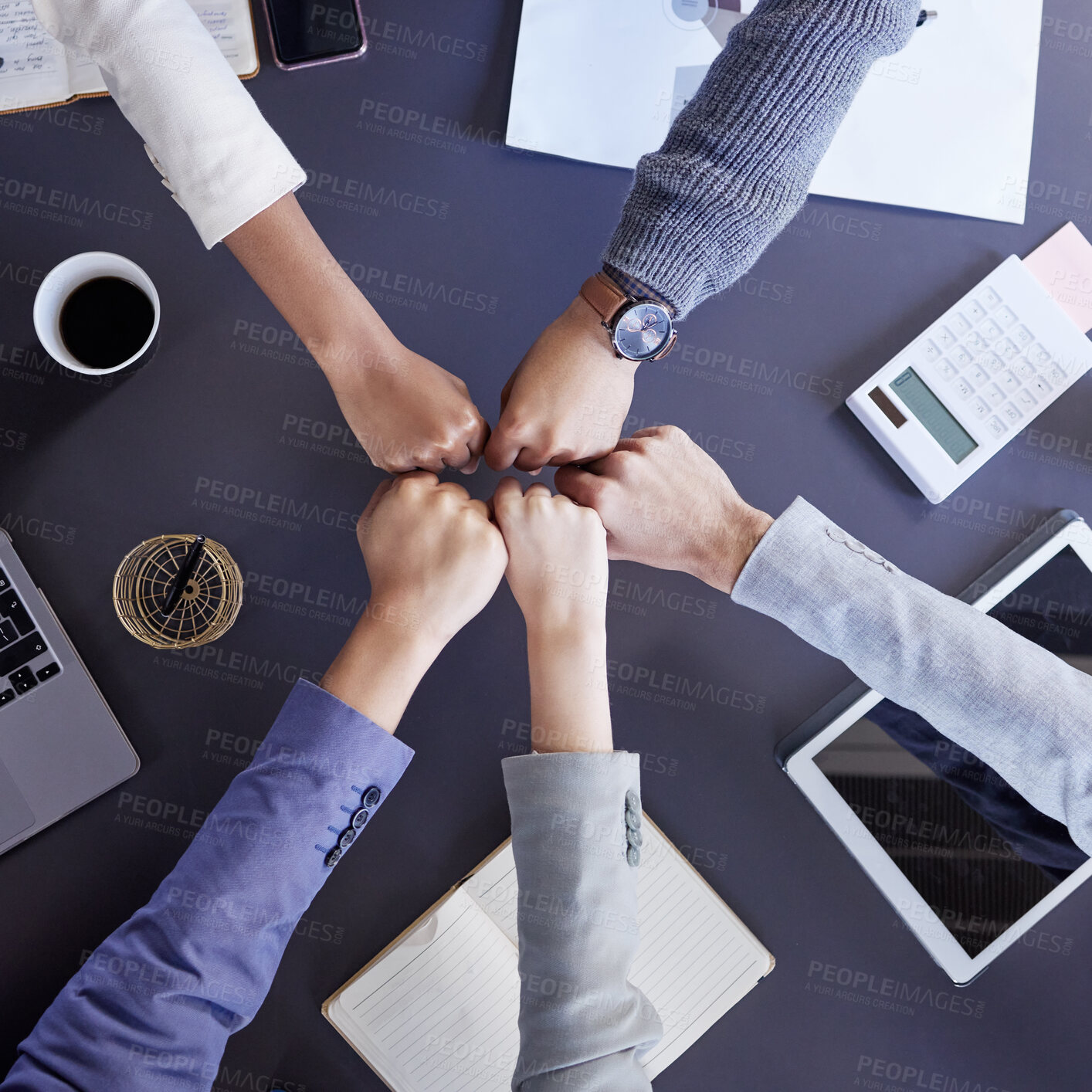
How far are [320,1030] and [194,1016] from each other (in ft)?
0.73

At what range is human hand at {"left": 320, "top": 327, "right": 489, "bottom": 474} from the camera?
867mm

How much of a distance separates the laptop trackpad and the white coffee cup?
450 mm

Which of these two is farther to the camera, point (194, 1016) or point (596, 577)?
point (596, 577)

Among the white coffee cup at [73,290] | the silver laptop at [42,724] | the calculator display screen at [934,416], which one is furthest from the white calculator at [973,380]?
the silver laptop at [42,724]

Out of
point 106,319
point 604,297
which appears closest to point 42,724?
point 106,319

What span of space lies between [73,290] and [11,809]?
570 mm

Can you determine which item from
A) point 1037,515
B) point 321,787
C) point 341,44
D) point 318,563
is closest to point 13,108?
point 341,44

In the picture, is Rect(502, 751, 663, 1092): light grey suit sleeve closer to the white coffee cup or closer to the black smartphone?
the white coffee cup

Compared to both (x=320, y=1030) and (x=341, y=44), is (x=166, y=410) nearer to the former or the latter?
(x=341, y=44)

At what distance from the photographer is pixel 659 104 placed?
964mm

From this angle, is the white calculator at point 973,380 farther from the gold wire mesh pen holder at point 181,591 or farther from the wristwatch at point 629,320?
the gold wire mesh pen holder at point 181,591

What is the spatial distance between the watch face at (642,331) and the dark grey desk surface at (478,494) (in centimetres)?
8

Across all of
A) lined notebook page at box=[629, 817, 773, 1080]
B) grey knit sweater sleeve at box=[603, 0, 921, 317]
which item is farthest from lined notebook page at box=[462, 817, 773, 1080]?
grey knit sweater sleeve at box=[603, 0, 921, 317]

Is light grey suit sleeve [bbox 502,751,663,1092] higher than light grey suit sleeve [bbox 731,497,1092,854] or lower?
lower
